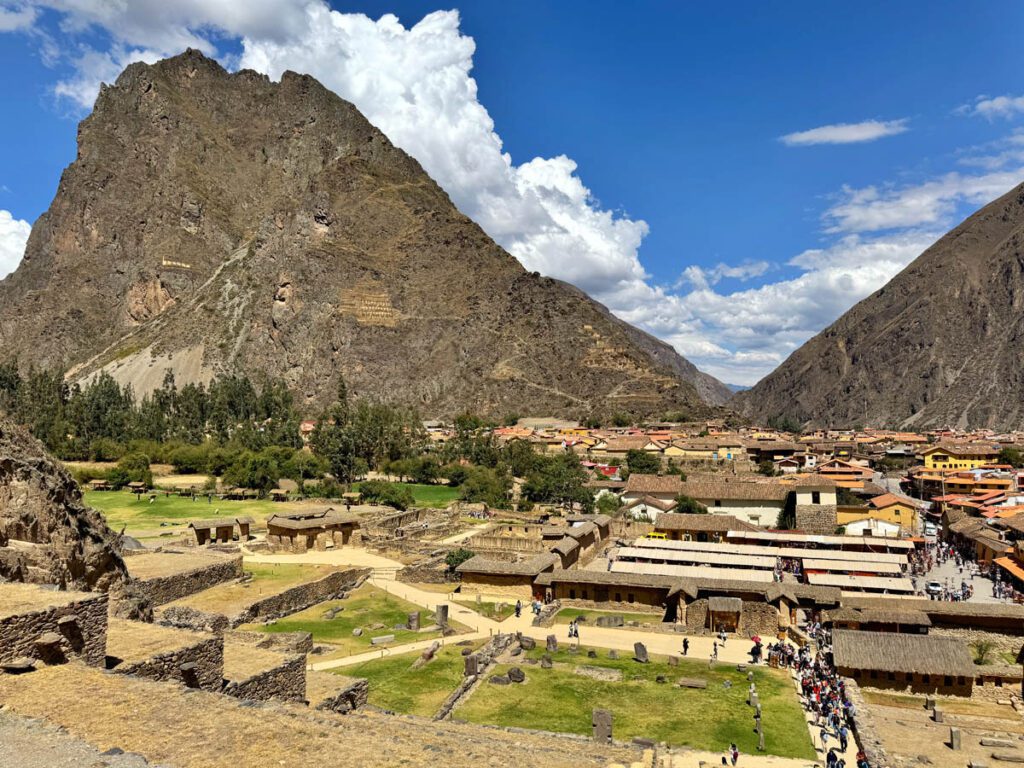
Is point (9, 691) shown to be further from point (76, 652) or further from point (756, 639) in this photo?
point (756, 639)

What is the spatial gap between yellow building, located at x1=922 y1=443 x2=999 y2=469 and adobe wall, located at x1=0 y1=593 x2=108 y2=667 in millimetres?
115550

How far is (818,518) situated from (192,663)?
2089 inches

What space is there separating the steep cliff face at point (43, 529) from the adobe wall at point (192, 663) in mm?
5779

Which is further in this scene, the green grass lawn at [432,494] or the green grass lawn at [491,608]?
the green grass lawn at [432,494]

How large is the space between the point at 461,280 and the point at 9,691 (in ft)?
618

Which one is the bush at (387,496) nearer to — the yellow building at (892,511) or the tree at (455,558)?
the tree at (455,558)

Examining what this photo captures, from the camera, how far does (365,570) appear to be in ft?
149

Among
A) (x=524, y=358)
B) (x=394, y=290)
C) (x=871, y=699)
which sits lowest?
(x=871, y=699)

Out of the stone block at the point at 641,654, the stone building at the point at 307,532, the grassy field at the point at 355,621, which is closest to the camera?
the stone block at the point at 641,654

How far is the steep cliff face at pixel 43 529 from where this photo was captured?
1895 cm

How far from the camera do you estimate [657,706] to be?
25.3m

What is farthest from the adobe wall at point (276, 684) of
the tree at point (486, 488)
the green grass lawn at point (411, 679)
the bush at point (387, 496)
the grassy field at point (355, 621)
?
the tree at point (486, 488)

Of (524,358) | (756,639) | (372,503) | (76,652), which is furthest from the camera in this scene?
(524,358)

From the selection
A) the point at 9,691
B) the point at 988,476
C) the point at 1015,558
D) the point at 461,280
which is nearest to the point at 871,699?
the point at 1015,558
